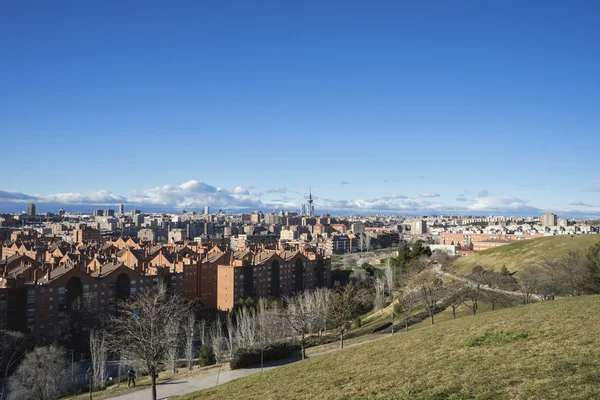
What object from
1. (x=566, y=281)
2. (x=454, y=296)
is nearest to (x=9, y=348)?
(x=454, y=296)

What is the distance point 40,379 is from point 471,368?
3283cm

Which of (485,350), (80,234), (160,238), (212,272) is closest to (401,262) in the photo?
(212,272)

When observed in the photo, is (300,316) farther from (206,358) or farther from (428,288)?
(428,288)

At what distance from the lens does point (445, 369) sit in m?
13.5

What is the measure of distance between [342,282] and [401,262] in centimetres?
2017

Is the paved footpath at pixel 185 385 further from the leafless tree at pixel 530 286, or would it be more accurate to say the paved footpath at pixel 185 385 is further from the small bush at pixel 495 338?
the leafless tree at pixel 530 286

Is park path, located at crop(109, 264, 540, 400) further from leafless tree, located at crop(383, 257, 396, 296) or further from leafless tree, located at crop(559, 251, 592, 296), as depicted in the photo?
leafless tree, located at crop(383, 257, 396, 296)

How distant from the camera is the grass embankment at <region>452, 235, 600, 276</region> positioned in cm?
7169

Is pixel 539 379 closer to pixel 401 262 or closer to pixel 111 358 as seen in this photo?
pixel 111 358

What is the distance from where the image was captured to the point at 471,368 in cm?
1302

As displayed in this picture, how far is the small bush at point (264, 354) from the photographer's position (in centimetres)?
3269

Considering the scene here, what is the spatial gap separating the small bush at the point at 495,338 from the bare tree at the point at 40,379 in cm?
2948

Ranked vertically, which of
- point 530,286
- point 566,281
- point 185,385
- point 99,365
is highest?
point 566,281

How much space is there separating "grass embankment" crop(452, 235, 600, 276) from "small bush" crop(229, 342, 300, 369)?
42402 mm
